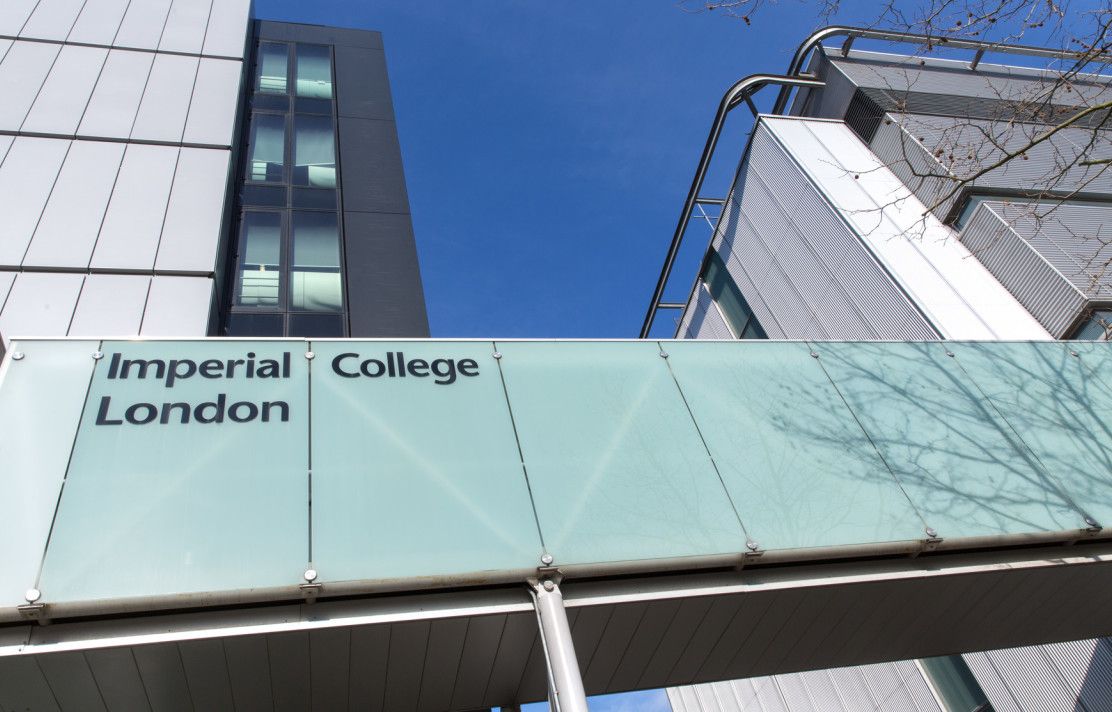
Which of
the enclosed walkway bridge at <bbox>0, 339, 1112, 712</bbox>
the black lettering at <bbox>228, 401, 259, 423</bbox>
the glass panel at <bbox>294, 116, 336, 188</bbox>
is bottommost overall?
the enclosed walkway bridge at <bbox>0, 339, 1112, 712</bbox>

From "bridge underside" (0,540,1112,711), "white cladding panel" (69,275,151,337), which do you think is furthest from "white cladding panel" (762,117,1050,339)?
"white cladding panel" (69,275,151,337)

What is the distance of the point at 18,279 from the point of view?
972 centimetres

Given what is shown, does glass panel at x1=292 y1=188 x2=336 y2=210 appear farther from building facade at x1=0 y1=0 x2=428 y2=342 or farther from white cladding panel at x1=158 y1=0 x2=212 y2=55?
white cladding panel at x1=158 y1=0 x2=212 y2=55

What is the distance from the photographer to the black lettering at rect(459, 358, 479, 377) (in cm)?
683

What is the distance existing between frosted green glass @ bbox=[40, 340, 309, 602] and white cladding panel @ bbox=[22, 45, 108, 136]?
8273mm

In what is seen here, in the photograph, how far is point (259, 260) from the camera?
11961 millimetres

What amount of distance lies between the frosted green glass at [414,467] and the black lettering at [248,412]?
0.42m

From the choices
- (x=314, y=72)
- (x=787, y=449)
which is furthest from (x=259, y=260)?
(x=787, y=449)

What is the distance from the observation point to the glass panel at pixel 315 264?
454 inches

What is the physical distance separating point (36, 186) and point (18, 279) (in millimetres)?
2145

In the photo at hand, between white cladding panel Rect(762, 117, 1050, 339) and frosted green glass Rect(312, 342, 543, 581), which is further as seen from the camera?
white cladding panel Rect(762, 117, 1050, 339)

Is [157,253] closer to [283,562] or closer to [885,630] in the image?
[283,562]

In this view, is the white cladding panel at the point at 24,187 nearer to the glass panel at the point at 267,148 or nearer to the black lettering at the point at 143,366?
the glass panel at the point at 267,148

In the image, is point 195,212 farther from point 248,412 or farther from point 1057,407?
point 1057,407
